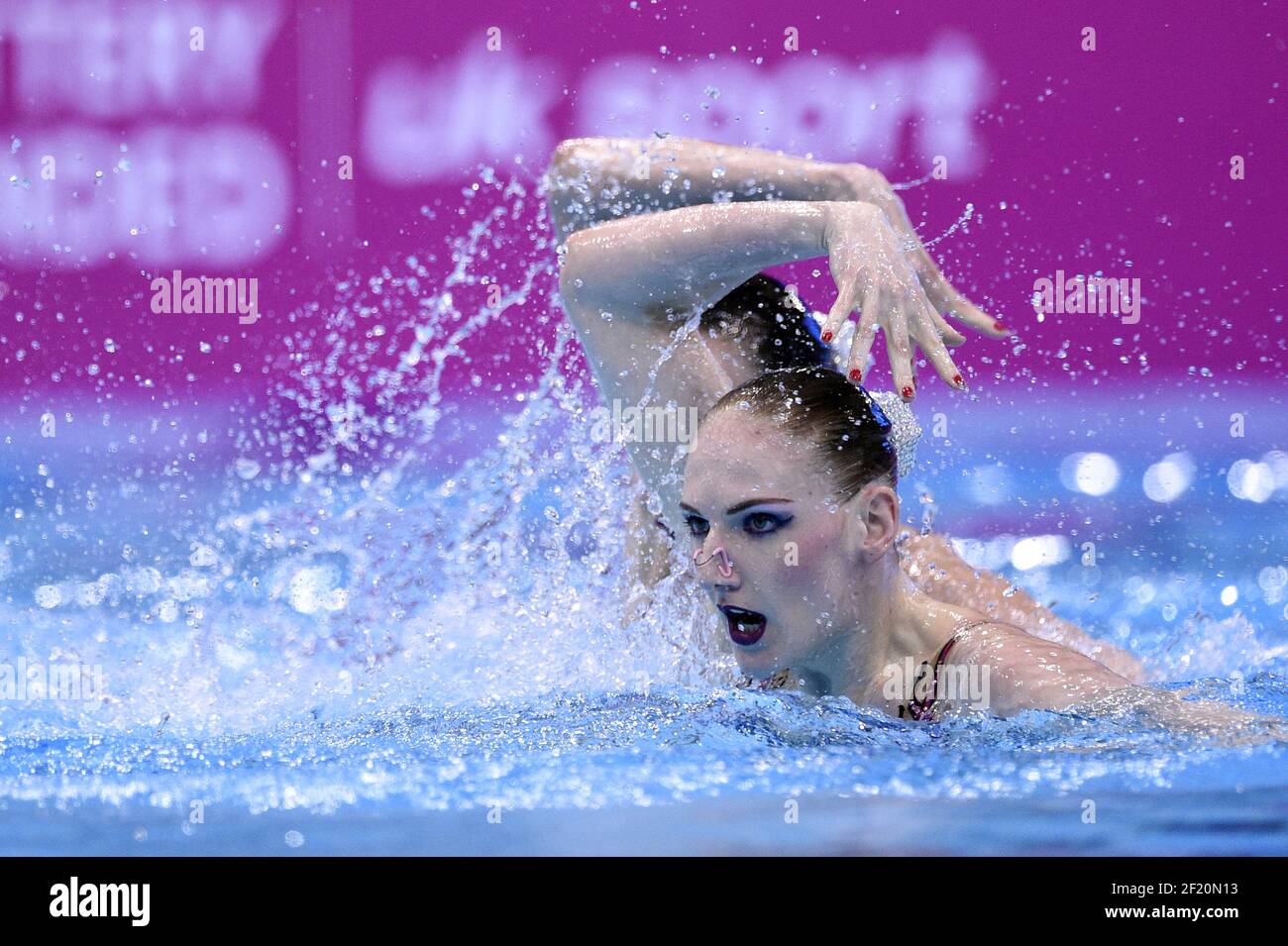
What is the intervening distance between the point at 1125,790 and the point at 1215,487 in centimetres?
464

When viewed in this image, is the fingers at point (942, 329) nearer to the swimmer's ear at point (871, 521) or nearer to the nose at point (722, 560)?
the swimmer's ear at point (871, 521)

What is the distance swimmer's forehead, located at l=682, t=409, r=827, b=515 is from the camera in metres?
2.51

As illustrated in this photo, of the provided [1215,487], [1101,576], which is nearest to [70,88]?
[1101,576]

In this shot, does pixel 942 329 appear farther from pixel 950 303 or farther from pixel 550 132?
Answer: pixel 550 132

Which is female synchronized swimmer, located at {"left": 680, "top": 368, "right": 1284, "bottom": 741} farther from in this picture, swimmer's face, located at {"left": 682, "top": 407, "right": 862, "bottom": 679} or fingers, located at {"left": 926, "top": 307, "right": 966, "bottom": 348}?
fingers, located at {"left": 926, "top": 307, "right": 966, "bottom": 348}

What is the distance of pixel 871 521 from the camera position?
103 inches

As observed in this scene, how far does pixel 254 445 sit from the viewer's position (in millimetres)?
6812

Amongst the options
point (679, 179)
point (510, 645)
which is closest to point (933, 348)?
point (679, 179)

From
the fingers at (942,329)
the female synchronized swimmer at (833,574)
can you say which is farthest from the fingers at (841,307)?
the female synchronized swimmer at (833,574)

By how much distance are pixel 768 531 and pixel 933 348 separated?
0.43m

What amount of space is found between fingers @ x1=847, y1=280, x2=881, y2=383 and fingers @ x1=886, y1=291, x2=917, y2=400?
0.02 m

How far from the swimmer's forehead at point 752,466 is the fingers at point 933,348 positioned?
1.06 ft
